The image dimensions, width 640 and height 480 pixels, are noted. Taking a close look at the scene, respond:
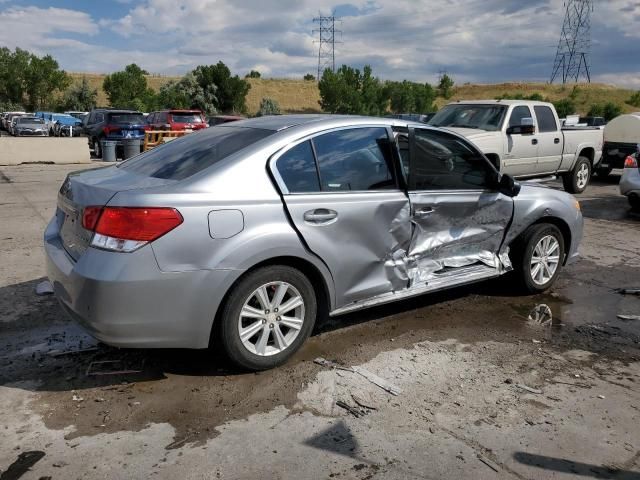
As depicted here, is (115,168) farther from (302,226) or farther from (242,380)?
(242,380)

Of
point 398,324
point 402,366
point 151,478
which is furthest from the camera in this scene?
point 398,324

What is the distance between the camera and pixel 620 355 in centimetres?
436

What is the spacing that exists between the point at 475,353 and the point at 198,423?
213 cm

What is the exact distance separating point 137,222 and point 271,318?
1.07 meters

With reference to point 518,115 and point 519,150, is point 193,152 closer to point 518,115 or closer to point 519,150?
point 519,150

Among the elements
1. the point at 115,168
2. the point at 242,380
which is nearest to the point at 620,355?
the point at 242,380

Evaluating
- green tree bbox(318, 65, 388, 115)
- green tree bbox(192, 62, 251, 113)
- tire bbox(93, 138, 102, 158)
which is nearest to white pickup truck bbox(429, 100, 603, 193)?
tire bbox(93, 138, 102, 158)

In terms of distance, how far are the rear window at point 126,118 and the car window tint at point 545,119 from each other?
15.0 m

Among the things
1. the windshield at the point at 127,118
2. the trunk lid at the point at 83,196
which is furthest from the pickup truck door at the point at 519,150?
the windshield at the point at 127,118

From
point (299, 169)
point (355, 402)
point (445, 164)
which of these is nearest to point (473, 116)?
point (445, 164)

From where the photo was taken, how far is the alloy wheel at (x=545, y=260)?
550 cm

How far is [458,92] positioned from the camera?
282 feet

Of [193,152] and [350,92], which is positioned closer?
[193,152]

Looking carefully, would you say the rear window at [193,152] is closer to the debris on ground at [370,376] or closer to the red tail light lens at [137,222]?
the red tail light lens at [137,222]
